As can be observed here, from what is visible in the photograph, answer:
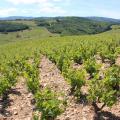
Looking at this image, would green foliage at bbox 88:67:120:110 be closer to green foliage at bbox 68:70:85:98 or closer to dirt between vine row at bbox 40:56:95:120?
dirt between vine row at bbox 40:56:95:120

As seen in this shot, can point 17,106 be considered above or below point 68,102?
below

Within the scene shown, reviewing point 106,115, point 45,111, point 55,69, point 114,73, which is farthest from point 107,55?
point 45,111

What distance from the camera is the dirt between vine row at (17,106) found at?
16.2 meters

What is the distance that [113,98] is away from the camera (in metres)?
14.7

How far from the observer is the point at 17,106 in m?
17.8

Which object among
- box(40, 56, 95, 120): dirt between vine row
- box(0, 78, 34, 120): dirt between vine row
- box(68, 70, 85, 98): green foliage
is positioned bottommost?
box(0, 78, 34, 120): dirt between vine row

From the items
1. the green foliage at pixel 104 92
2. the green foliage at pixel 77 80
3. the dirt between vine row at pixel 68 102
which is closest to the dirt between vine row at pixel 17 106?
the dirt between vine row at pixel 68 102

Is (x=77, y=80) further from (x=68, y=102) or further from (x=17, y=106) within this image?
(x=17, y=106)

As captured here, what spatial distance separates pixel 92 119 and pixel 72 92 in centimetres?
405

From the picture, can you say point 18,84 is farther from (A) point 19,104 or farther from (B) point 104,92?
(B) point 104,92

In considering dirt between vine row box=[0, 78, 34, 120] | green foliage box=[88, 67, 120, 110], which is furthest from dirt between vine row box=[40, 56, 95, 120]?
dirt between vine row box=[0, 78, 34, 120]

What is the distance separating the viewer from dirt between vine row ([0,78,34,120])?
16250 mm

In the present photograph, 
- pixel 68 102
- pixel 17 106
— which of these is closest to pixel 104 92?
pixel 68 102

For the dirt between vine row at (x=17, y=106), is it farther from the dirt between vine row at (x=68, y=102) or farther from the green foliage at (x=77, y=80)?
the green foliage at (x=77, y=80)
